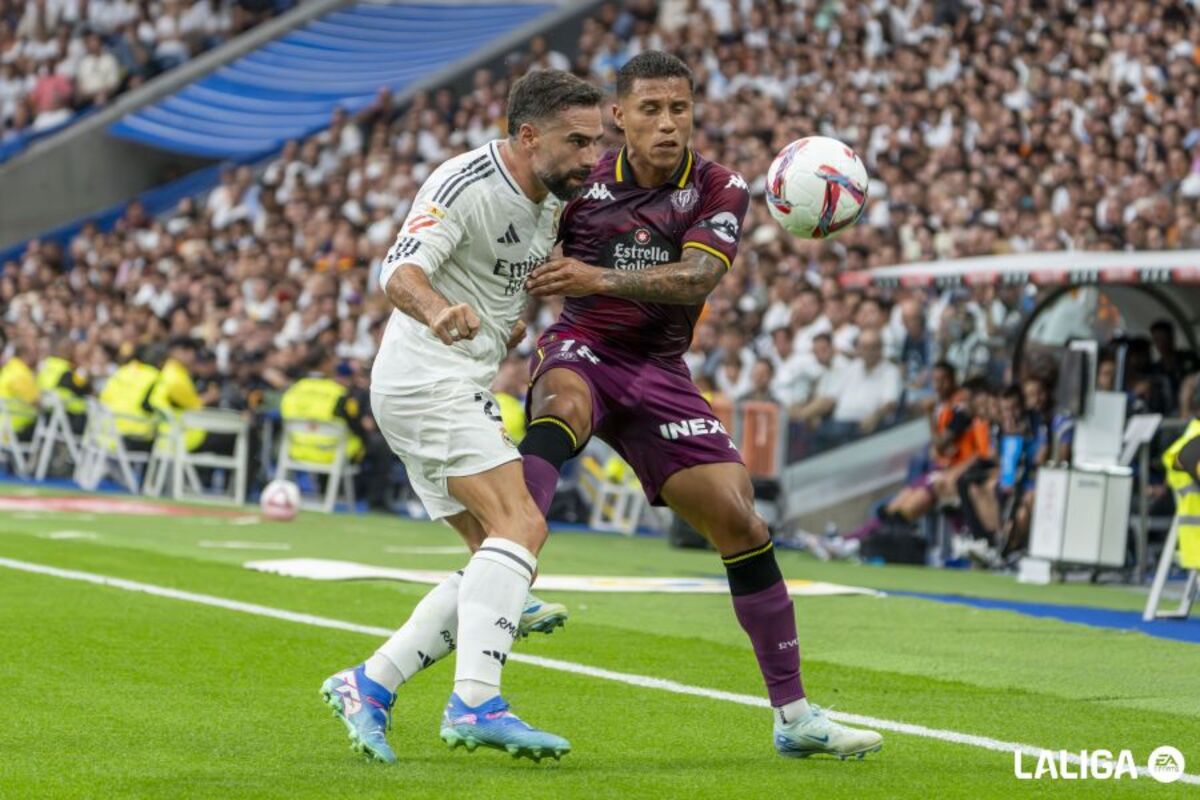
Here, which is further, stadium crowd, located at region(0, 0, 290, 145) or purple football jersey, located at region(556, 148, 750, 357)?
stadium crowd, located at region(0, 0, 290, 145)

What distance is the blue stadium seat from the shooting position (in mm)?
33094

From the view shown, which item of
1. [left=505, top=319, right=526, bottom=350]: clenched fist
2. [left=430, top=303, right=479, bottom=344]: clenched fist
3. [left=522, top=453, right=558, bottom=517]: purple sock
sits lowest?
[left=522, top=453, right=558, bottom=517]: purple sock

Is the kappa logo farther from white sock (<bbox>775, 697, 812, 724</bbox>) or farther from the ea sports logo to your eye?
the ea sports logo

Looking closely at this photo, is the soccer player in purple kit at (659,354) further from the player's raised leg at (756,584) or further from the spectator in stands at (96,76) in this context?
the spectator in stands at (96,76)

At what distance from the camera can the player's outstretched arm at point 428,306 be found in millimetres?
5902

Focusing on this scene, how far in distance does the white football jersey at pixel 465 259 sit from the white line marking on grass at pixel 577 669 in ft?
6.94

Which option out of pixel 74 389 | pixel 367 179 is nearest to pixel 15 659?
pixel 74 389

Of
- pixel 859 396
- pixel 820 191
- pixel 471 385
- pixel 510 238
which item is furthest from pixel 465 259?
pixel 859 396

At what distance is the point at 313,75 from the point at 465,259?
29.1m

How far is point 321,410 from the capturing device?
69.7ft

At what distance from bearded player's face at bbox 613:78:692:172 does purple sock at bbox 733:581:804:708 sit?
164cm

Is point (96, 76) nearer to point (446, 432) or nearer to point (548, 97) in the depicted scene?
point (548, 97)

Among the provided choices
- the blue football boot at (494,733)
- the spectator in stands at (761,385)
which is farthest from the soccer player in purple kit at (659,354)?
the spectator in stands at (761,385)

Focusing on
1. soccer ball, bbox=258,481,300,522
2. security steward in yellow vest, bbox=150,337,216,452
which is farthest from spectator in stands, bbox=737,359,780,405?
security steward in yellow vest, bbox=150,337,216,452
